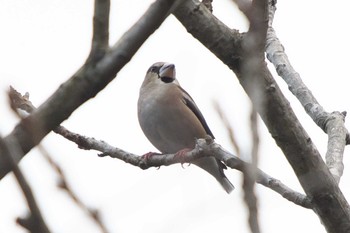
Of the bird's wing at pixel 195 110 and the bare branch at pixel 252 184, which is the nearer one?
the bare branch at pixel 252 184

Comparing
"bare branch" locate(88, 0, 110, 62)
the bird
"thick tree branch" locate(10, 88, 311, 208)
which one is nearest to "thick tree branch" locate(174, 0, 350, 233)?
"thick tree branch" locate(10, 88, 311, 208)

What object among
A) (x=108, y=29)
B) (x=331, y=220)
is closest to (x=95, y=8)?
(x=108, y=29)

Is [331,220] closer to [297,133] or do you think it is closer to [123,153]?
[297,133]

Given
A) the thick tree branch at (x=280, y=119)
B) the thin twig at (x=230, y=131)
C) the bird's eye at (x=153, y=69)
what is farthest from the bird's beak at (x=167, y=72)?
the thin twig at (x=230, y=131)

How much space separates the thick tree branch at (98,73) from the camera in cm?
217

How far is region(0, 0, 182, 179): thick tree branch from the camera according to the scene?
2.17 m

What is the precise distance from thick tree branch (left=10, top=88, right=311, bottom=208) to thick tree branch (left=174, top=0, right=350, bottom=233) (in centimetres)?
12

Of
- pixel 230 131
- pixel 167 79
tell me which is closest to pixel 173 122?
pixel 167 79

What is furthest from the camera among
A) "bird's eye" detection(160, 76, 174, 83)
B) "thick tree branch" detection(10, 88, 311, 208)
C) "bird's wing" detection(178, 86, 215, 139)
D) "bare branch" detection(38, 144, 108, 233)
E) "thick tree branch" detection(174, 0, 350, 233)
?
"bird's eye" detection(160, 76, 174, 83)

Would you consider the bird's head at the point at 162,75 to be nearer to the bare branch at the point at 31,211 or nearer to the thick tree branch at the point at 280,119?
the thick tree branch at the point at 280,119

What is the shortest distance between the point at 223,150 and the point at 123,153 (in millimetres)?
1409

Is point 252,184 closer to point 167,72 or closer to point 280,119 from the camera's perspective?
point 280,119

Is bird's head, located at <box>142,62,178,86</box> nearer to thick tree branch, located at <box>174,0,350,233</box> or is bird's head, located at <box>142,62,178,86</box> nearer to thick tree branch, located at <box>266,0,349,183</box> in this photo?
thick tree branch, located at <box>266,0,349,183</box>

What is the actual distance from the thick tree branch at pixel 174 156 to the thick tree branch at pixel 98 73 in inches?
48.2
